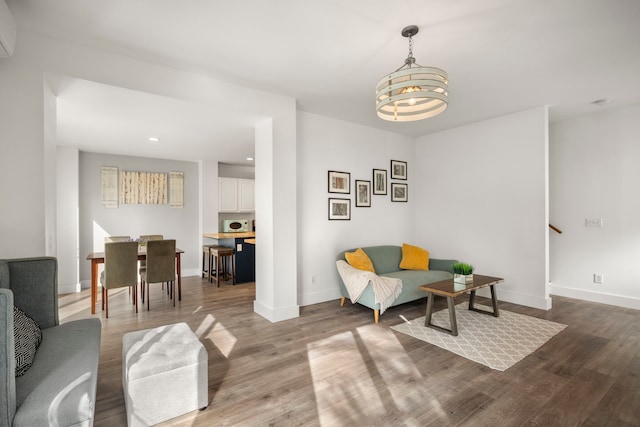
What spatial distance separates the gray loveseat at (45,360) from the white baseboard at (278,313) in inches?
70.6

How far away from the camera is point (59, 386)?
1439 millimetres

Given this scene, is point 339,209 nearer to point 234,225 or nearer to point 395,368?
point 395,368

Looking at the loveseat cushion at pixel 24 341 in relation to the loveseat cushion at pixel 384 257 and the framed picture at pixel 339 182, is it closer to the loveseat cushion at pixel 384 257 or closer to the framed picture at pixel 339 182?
the framed picture at pixel 339 182

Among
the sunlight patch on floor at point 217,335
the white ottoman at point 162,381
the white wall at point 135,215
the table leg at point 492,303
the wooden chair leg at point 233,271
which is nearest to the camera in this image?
the white ottoman at point 162,381

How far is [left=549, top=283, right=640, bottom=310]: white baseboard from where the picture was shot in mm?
4070

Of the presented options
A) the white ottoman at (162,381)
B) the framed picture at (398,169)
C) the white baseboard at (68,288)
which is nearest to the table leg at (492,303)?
the framed picture at (398,169)

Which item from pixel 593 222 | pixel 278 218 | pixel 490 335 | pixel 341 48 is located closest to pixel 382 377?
pixel 490 335

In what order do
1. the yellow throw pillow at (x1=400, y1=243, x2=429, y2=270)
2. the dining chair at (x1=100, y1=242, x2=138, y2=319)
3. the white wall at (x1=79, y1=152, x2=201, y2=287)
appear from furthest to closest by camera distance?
the white wall at (x1=79, y1=152, x2=201, y2=287)
the yellow throw pillow at (x1=400, y1=243, x2=429, y2=270)
the dining chair at (x1=100, y1=242, x2=138, y2=319)

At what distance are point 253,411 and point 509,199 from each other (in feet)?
14.3

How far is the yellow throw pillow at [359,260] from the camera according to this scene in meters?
4.22

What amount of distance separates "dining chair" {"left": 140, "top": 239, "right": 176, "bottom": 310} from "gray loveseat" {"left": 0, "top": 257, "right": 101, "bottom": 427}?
216 cm

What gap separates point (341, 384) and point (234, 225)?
512cm

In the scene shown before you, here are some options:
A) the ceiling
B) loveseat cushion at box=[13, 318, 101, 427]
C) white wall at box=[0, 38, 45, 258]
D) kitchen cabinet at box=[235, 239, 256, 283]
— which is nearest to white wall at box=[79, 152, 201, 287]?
kitchen cabinet at box=[235, 239, 256, 283]

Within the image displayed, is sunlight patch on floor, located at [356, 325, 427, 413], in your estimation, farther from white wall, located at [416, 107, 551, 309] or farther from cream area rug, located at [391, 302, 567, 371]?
white wall, located at [416, 107, 551, 309]
